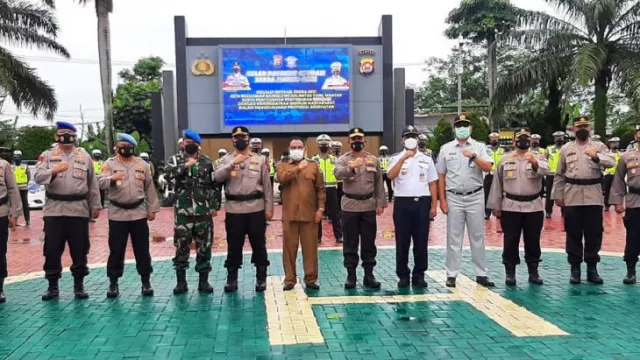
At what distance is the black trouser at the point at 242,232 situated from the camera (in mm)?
6297

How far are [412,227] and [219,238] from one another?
5170 mm

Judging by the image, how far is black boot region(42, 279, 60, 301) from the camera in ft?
20.2

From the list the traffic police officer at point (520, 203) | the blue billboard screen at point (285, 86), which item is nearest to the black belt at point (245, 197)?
the traffic police officer at point (520, 203)

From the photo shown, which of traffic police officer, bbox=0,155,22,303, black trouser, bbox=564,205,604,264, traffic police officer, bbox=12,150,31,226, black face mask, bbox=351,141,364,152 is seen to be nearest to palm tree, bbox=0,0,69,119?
traffic police officer, bbox=12,150,31,226

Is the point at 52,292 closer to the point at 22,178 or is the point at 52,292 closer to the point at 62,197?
the point at 62,197

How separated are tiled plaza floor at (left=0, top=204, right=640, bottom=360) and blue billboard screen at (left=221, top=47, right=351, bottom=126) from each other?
55.5 feet

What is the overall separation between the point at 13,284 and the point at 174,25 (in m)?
18.0

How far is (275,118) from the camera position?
78.5 feet

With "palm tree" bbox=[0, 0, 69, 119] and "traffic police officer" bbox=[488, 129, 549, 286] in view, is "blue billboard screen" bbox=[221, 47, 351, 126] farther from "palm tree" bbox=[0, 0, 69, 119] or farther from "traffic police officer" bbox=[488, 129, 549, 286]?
"traffic police officer" bbox=[488, 129, 549, 286]

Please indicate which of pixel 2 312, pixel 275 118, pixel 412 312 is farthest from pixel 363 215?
pixel 275 118

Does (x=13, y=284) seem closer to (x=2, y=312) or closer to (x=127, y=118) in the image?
(x=2, y=312)

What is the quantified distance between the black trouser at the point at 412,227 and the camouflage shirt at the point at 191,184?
2.06 metres

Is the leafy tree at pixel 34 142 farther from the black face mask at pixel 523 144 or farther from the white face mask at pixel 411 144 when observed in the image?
the black face mask at pixel 523 144

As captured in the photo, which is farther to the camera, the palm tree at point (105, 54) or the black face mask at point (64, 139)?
the palm tree at point (105, 54)
